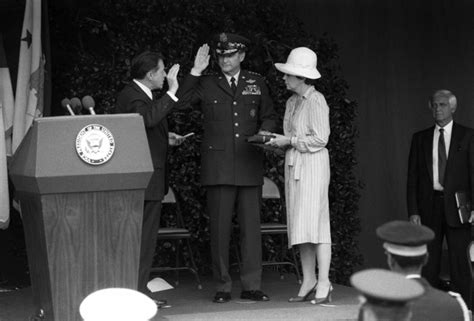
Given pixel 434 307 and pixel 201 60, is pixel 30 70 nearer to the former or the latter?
pixel 201 60

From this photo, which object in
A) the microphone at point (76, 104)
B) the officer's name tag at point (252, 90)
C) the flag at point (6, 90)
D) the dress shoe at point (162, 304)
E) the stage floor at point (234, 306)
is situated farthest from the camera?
the flag at point (6, 90)

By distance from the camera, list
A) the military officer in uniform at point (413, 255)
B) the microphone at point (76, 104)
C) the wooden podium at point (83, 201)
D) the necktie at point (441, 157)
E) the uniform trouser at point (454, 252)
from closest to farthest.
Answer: the military officer in uniform at point (413, 255) → the wooden podium at point (83, 201) → the microphone at point (76, 104) → the uniform trouser at point (454, 252) → the necktie at point (441, 157)

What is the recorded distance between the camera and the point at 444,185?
7.98 metres

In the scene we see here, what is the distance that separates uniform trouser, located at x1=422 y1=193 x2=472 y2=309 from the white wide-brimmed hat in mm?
1569

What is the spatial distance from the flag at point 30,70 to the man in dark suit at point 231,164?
1522 mm

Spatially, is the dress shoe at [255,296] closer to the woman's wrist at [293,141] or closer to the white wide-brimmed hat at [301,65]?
the woman's wrist at [293,141]

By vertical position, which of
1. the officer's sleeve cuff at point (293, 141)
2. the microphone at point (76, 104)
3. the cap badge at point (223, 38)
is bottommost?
the officer's sleeve cuff at point (293, 141)

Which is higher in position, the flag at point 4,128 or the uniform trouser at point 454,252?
the flag at point 4,128

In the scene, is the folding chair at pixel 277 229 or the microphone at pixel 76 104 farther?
the folding chair at pixel 277 229

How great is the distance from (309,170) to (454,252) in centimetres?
150

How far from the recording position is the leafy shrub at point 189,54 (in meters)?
8.66

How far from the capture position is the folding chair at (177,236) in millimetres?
8023

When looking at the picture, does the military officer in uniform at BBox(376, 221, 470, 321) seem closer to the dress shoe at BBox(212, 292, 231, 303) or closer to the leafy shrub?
the dress shoe at BBox(212, 292, 231, 303)

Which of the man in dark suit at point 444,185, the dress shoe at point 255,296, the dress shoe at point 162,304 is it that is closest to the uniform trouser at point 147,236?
the dress shoe at point 162,304
